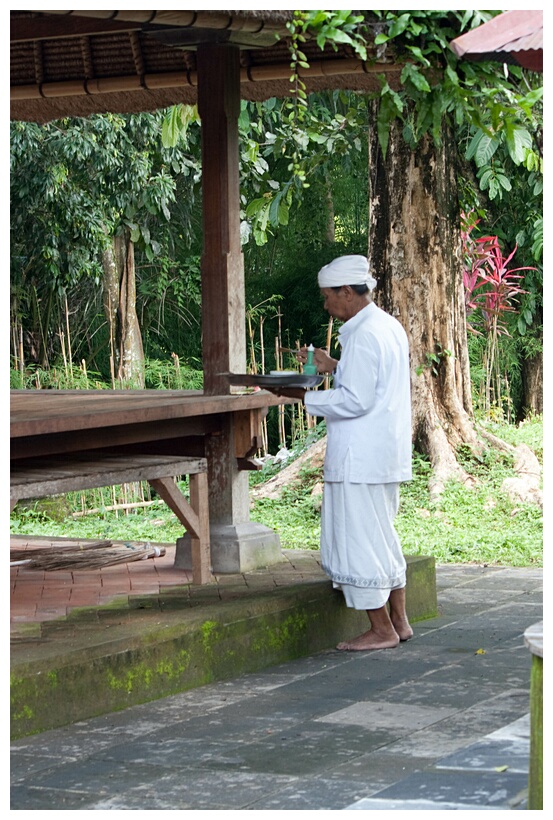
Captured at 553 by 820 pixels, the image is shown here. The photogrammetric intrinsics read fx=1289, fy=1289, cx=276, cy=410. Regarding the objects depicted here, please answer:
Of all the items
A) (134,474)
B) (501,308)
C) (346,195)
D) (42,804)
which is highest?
(346,195)

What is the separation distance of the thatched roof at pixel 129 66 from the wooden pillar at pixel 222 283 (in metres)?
0.21

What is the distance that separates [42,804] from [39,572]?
2.65 m

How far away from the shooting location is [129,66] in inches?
280

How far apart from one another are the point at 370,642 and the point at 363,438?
92cm

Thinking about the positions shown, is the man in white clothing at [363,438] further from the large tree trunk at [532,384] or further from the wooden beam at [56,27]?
the large tree trunk at [532,384]

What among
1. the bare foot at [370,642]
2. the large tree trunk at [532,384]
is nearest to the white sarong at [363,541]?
the bare foot at [370,642]

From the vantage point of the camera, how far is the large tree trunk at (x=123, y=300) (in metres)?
14.6

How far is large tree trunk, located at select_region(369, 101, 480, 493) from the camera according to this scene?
10.1 metres

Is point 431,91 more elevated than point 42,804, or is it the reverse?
point 431,91

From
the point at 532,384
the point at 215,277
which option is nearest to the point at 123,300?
the point at 532,384

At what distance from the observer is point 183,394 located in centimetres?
655

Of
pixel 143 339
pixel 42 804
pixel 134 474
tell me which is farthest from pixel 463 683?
pixel 143 339

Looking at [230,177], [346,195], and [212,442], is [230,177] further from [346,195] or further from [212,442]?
[346,195]

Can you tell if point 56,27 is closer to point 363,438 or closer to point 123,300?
point 363,438
